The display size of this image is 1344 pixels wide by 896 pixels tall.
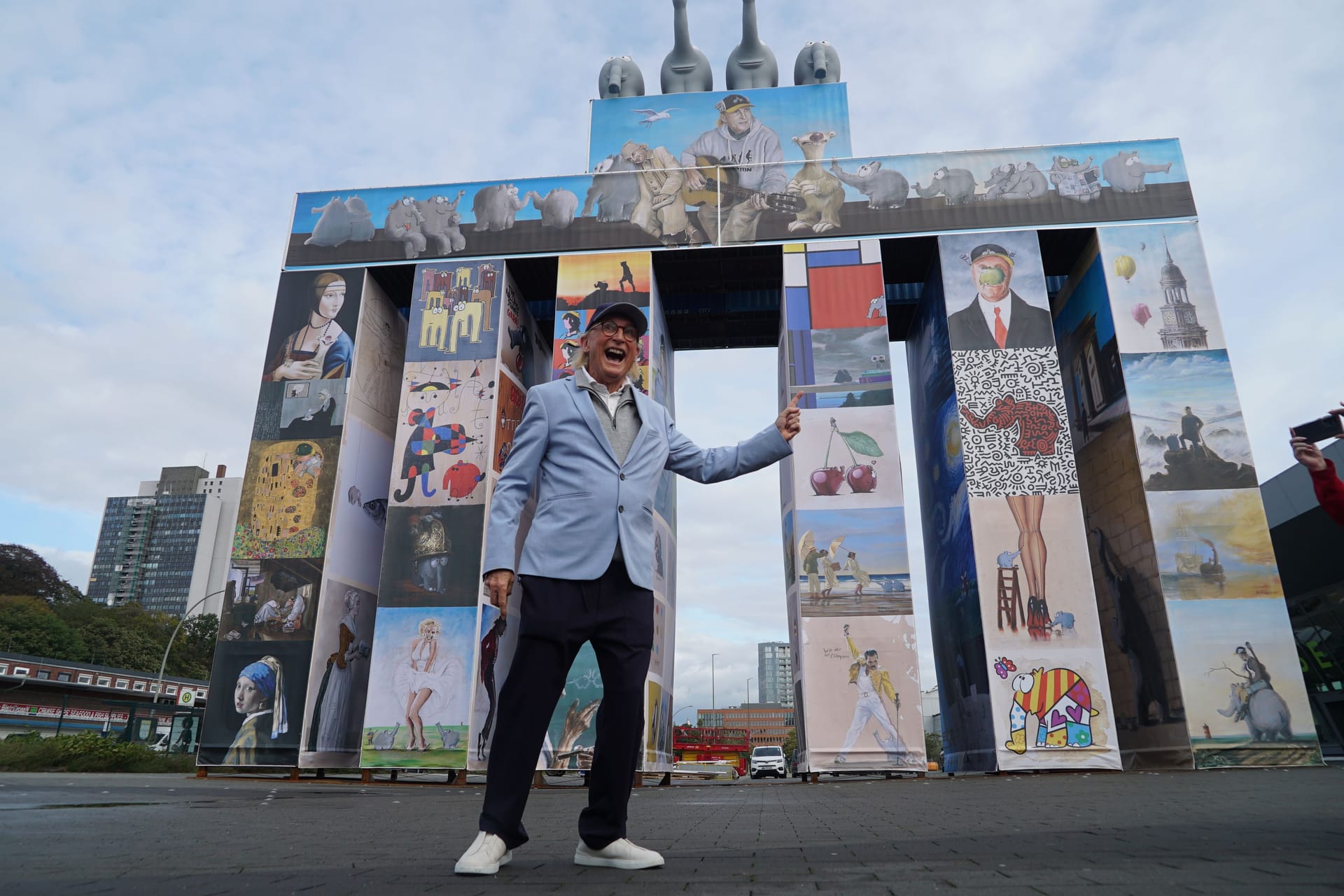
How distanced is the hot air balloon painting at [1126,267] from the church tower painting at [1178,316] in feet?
2.21

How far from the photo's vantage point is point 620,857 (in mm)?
2963

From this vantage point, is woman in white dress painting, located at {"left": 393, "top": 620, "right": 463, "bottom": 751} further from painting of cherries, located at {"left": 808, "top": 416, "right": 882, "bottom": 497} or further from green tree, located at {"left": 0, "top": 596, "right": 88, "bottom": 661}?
green tree, located at {"left": 0, "top": 596, "right": 88, "bottom": 661}

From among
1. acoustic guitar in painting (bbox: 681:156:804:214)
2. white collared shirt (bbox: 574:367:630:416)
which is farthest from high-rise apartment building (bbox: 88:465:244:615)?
white collared shirt (bbox: 574:367:630:416)

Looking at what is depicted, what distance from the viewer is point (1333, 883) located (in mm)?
2229

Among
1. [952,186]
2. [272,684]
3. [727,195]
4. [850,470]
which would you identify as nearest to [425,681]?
[272,684]

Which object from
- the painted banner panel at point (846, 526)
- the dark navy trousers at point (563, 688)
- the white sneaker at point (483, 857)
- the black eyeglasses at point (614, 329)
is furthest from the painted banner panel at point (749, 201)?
the white sneaker at point (483, 857)

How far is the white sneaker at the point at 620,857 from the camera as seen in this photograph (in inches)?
115

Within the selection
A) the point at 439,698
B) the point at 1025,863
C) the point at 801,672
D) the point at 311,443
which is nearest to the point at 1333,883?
the point at 1025,863

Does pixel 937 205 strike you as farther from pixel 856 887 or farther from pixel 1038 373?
pixel 856 887

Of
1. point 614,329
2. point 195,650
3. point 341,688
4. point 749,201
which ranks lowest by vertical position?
point 341,688

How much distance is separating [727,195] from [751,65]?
6.34 metres

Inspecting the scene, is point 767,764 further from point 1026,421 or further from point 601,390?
point 601,390

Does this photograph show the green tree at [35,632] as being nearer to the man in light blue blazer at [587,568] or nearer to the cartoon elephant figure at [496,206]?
the cartoon elephant figure at [496,206]

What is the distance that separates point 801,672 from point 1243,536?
9.56 m
